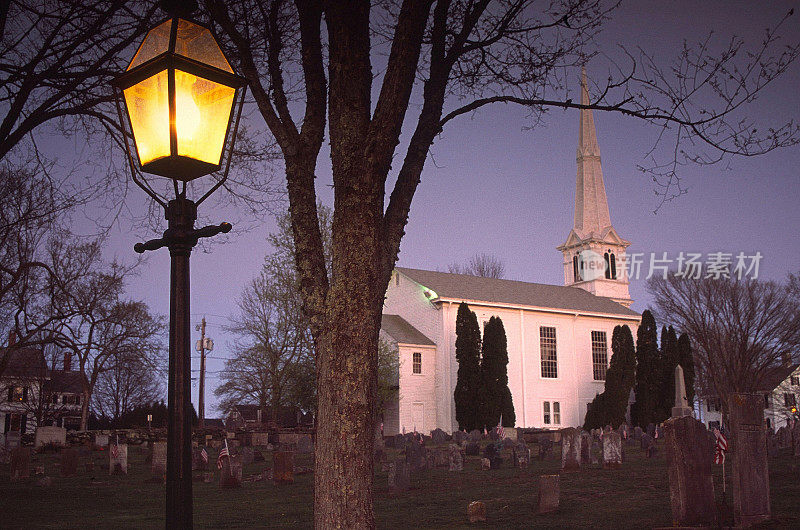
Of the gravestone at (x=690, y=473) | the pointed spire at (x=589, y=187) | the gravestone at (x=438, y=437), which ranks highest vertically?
the pointed spire at (x=589, y=187)

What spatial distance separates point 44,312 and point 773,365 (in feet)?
121

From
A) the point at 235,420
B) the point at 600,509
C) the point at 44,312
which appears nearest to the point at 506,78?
the point at 600,509

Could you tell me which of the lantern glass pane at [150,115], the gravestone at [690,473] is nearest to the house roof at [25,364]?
the gravestone at [690,473]

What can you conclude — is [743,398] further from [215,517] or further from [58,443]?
[58,443]

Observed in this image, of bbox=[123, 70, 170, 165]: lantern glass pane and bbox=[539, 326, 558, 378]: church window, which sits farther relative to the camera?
bbox=[539, 326, 558, 378]: church window

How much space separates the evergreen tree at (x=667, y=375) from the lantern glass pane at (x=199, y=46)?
3826 cm

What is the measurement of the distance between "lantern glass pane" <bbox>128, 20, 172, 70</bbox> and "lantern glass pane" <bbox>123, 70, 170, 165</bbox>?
0.36 feet

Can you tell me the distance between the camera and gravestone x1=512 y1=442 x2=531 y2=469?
18.6m

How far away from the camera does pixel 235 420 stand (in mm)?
38219

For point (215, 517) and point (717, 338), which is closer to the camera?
point (215, 517)

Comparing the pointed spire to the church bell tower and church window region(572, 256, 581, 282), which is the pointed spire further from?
church window region(572, 256, 581, 282)

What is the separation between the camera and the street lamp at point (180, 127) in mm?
3383

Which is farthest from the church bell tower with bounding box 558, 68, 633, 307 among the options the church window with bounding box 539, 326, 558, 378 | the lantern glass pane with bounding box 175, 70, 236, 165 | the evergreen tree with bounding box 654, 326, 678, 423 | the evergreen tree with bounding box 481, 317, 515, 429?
the lantern glass pane with bounding box 175, 70, 236, 165

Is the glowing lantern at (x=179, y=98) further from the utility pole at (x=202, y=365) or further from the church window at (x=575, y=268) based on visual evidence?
the church window at (x=575, y=268)
